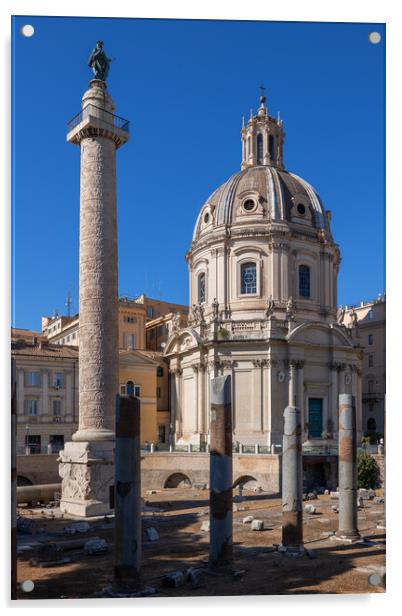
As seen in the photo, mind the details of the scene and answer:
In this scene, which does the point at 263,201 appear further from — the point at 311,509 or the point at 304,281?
the point at 311,509

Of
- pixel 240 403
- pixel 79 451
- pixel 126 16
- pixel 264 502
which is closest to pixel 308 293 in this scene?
pixel 240 403

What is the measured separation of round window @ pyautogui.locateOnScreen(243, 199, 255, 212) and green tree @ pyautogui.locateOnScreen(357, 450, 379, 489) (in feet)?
48.1

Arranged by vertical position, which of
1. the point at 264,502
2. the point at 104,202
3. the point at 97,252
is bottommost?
the point at 264,502

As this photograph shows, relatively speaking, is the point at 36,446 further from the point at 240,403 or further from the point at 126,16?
the point at 126,16

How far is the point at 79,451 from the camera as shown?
21.5 meters

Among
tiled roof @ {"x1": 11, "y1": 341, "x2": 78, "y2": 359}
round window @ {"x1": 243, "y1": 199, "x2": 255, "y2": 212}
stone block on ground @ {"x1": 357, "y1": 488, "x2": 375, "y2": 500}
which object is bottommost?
stone block on ground @ {"x1": 357, "y1": 488, "x2": 375, "y2": 500}

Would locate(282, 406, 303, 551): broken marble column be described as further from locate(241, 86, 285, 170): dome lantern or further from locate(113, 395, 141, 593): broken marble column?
locate(241, 86, 285, 170): dome lantern

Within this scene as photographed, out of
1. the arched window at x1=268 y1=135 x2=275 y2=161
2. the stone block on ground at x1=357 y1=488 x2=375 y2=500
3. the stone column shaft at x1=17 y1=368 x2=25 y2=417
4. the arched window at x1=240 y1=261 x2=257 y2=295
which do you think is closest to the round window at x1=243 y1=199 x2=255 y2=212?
the arched window at x1=240 y1=261 x2=257 y2=295

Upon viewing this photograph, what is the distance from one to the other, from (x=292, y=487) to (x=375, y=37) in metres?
9.43

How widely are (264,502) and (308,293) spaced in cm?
1635

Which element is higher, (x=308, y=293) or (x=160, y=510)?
→ (x=308, y=293)

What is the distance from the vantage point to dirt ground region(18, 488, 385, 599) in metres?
12.5

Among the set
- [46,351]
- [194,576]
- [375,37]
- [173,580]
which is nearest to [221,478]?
[194,576]

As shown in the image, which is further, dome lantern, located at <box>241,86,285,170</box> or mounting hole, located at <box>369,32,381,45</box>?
dome lantern, located at <box>241,86,285,170</box>
